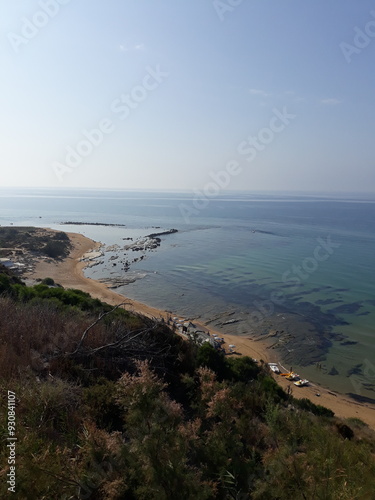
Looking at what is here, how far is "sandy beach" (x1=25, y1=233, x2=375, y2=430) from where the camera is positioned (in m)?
14.8

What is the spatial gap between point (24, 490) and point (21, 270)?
120 feet

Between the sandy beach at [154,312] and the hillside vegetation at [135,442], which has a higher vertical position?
the hillside vegetation at [135,442]

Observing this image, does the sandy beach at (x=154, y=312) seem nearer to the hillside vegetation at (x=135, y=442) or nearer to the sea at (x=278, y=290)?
the sea at (x=278, y=290)

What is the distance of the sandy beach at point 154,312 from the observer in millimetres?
14750

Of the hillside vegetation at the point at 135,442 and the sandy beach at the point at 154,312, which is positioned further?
the sandy beach at the point at 154,312

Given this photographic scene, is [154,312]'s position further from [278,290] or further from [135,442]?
[135,442]

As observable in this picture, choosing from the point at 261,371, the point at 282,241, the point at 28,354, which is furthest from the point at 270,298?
the point at 282,241

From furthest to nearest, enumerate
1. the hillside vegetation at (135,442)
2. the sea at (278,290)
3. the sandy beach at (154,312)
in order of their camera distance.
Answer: the sea at (278,290), the sandy beach at (154,312), the hillside vegetation at (135,442)

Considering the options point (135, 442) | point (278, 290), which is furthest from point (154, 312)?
point (135, 442)

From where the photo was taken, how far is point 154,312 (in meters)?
26.2

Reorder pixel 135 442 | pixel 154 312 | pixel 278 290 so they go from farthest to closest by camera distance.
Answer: pixel 278 290 → pixel 154 312 → pixel 135 442

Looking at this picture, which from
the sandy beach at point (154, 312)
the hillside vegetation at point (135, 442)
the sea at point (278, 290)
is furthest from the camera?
the sea at point (278, 290)

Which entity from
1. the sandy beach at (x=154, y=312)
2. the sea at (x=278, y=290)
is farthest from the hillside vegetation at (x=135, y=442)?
the sea at (x=278, y=290)

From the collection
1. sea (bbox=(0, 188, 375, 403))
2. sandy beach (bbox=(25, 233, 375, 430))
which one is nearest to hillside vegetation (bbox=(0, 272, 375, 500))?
sandy beach (bbox=(25, 233, 375, 430))
